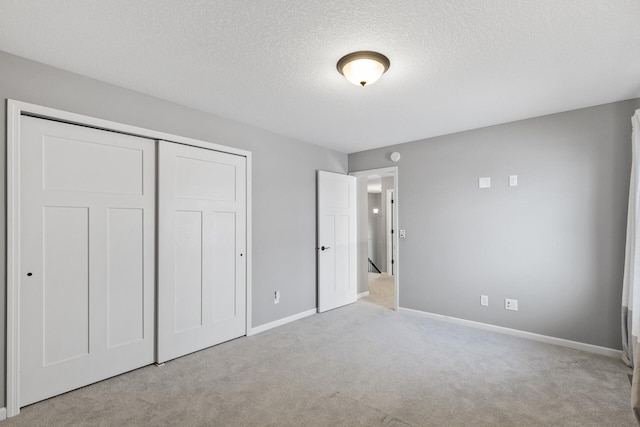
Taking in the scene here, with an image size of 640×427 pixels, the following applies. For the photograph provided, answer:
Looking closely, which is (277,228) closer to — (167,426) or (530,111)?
(167,426)

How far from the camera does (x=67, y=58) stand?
224cm

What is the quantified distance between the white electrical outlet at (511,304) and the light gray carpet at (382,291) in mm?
1564

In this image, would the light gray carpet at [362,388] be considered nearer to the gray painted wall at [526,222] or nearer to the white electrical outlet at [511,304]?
the white electrical outlet at [511,304]

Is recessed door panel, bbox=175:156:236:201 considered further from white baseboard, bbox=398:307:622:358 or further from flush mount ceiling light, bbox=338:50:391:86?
white baseboard, bbox=398:307:622:358

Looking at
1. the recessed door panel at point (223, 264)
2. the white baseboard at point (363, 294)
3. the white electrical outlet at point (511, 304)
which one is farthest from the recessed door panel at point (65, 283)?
the white electrical outlet at point (511, 304)

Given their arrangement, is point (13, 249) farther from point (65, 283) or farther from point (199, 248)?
point (199, 248)

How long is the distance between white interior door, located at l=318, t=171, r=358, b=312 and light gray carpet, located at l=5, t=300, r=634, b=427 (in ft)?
4.05

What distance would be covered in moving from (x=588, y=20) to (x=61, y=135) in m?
3.61

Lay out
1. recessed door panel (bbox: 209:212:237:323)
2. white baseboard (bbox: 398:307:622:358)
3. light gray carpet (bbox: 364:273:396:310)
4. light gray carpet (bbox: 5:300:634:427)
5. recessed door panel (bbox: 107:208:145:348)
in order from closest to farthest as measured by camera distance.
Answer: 1. light gray carpet (bbox: 5:300:634:427)
2. recessed door panel (bbox: 107:208:145:348)
3. white baseboard (bbox: 398:307:622:358)
4. recessed door panel (bbox: 209:212:237:323)
5. light gray carpet (bbox: 364:273:396:310)

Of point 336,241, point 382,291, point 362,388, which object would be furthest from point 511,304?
point 382,291

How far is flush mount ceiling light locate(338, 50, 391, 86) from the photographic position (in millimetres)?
2148

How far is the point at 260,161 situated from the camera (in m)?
3.85

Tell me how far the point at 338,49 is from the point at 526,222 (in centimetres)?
292

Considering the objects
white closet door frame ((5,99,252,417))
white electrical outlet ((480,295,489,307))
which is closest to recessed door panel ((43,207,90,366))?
white closet door frame ((5,99,252,417))
